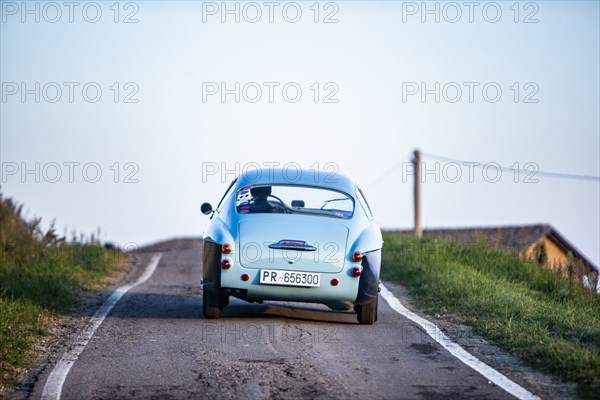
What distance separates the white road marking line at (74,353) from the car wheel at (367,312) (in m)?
2.89

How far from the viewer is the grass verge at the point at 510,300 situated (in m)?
7.88

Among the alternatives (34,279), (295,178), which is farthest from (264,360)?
(34,279)

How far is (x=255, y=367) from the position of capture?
7.79m

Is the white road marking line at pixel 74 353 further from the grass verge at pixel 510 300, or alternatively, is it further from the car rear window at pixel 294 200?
the grass verge at pixel 510 300

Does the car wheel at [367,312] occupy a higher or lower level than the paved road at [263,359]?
higher

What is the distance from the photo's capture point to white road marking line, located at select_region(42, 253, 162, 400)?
7.18 m

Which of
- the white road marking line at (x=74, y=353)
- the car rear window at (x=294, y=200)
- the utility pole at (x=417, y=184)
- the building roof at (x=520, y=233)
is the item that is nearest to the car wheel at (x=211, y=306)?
the car rear window at (x=294, y=200)

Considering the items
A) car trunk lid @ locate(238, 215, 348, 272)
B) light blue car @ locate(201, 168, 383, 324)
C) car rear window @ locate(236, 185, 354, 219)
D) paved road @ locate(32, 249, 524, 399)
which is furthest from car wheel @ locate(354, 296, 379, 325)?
car rear window @ locate(236, 185, 354, 219)

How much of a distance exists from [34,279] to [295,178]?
180 inches

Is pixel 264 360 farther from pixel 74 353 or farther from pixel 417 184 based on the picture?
pixel 417 184

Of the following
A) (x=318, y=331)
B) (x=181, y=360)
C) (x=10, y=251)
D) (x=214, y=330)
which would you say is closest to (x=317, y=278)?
(x=318, y=331)

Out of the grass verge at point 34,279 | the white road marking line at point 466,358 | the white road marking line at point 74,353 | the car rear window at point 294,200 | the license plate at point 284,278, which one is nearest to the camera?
the white road marking line at point 466,358

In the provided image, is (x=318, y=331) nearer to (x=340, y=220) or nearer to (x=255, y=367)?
(x=340, y=220)

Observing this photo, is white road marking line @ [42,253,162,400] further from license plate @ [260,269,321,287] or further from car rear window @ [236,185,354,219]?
car rear window @ [236,185,354,219]
